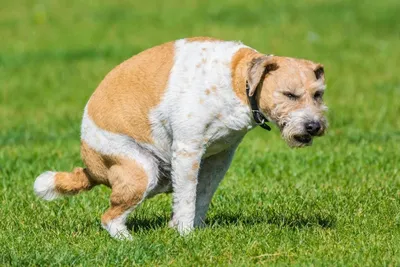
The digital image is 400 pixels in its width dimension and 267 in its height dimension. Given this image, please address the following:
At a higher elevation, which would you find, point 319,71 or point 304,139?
point 319,71

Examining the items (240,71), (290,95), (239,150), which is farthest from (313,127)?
(239,150)

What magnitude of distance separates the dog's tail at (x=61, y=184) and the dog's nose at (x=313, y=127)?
1797 millimetres

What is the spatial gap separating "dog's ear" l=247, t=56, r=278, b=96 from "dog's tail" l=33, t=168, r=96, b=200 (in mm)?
1519

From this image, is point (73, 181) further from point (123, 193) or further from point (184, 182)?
point (184, 182)

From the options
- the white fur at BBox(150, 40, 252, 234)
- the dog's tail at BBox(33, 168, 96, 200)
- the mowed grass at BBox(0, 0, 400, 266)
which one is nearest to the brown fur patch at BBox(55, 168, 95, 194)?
the dog's tail at BBox(33, 168, 96, 200)

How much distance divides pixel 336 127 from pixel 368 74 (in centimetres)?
373

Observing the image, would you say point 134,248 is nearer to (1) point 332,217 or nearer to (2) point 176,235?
(2) point 176,235

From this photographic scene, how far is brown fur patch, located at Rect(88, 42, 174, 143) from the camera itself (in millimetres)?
6887

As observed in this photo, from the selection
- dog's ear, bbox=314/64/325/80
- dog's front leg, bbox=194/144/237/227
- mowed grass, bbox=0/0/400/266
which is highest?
dog's ear, bbox=314/64/325/80

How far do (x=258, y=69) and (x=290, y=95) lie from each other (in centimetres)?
28

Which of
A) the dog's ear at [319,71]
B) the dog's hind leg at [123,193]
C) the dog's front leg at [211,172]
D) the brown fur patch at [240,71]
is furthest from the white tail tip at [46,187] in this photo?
the dog's ear at [319,71]

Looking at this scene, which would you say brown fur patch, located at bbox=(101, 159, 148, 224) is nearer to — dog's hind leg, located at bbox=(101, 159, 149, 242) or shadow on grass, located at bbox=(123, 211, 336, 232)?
dog's hind leg, located at bbox=(101, 159, 149, 242)

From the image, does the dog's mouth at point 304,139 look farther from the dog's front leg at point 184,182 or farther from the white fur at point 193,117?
the dog's front leg at point 184,182

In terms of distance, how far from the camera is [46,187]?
714 cm
